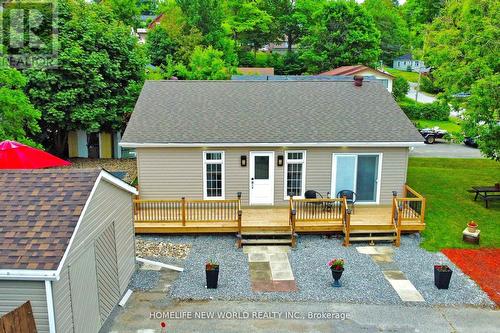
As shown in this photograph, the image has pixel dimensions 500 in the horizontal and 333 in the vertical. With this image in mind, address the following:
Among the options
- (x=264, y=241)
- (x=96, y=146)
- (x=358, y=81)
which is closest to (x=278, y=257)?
(x=264, y=241)

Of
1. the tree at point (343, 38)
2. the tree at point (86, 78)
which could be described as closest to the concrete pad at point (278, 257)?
the tree at point (86, 78)

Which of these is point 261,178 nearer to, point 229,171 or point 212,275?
point 229,171

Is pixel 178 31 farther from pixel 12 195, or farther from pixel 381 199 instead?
pixel 12 195

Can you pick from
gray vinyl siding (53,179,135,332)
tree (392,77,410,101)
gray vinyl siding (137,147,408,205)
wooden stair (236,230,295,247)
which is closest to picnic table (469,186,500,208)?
gray vinyl siding (137,147,408,205)

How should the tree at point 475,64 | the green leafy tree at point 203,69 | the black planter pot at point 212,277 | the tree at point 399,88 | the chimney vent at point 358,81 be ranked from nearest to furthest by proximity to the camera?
the black planter pot at point 212,277
the tree at point 475,64
the chimney vent at point 358,81
the green leafy tree at point 203,69
the tree at point 399,88

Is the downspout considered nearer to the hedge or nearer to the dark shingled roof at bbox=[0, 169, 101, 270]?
the dark shingled roof at bbox=[0, 169, 101, 270]

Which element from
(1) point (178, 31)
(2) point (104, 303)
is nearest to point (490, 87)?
(2) point (104, 303)

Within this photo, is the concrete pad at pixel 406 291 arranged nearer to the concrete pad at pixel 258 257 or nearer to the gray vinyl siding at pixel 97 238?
the concrete pad at pixel 258 257
